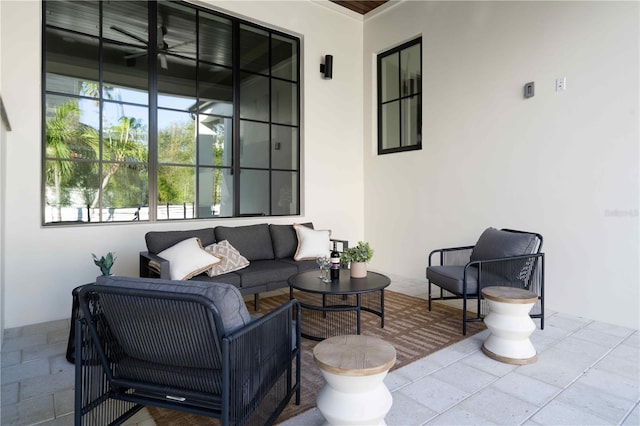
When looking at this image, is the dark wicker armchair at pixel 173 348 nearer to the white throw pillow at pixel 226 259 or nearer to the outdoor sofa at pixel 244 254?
the outdoor sofa at pixel 244 254

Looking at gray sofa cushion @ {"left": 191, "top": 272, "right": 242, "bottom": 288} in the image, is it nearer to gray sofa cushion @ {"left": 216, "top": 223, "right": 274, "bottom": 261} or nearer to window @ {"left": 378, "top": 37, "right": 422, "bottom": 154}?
gray sofa cushion @ {"left": 216, "top": 223, "right": 274, "bottom": 261}

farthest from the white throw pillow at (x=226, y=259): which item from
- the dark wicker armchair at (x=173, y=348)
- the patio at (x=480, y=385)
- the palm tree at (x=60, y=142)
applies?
the dark wicker armchair at (x=173, y=348)

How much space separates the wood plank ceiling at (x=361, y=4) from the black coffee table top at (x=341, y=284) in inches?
164

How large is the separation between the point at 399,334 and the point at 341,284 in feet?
2.14

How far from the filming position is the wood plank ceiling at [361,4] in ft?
17.6

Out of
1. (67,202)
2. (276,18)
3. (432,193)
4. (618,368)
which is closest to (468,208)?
(432,193)

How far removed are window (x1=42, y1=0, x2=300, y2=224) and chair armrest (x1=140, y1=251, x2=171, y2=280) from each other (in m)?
0.88

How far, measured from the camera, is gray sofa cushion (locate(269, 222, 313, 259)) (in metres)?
4.26

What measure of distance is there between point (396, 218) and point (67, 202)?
13.3ft

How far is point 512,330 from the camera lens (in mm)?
2570

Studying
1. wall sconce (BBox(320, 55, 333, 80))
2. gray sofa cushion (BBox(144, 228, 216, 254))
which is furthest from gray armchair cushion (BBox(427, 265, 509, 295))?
wall sconce (BBox(320, 55, 333, 80))

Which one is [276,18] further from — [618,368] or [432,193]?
[618,368]

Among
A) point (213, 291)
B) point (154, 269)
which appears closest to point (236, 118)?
point (154, 269)

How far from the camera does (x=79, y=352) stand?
5.19 ft
